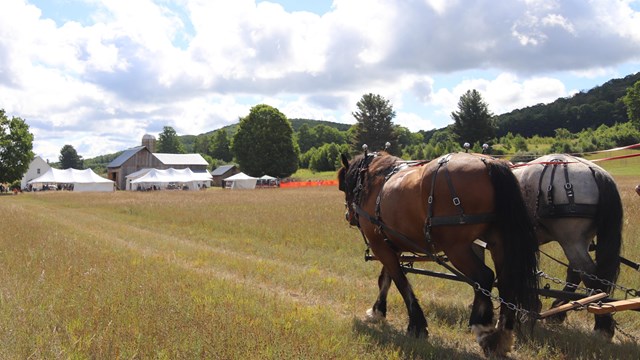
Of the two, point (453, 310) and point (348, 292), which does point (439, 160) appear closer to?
point (453, 310)

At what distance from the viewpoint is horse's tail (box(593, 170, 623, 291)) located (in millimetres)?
4727

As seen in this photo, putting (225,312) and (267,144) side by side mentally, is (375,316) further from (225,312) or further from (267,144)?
(267,144)

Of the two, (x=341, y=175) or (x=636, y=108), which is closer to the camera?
(x=341, y=175)

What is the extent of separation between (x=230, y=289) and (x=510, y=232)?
3.52 m

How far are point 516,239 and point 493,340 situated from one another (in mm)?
932

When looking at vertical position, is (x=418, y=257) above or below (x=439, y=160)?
below

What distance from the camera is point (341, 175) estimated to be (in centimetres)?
657

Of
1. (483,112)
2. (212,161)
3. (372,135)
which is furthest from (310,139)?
(483,112)

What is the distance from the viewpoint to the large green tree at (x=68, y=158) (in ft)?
475

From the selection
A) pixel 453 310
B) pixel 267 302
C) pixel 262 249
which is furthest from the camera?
pixel 262 249

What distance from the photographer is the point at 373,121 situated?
6744 cm

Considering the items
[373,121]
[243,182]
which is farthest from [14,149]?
[373,121]

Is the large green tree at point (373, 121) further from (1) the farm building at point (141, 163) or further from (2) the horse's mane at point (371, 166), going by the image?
(2) the horse's mane at point (371, 166)

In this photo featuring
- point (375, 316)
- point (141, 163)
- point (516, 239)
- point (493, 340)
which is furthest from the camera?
point (141, 163)
